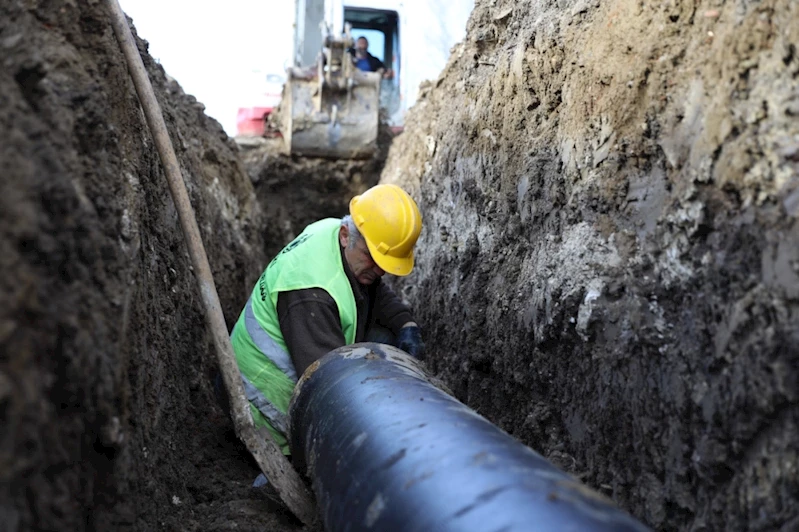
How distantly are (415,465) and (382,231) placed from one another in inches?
62.9

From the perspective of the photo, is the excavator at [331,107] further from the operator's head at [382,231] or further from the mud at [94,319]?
the mud at [94,319]

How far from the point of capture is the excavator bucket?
7.41m

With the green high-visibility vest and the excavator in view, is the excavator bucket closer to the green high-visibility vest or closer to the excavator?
the excavator

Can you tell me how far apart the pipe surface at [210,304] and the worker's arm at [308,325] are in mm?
259

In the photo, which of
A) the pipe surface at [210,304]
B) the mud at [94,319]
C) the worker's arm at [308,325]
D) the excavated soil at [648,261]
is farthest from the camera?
the worker's arm at [308,325]

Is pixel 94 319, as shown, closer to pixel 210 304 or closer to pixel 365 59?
pixel 210 304

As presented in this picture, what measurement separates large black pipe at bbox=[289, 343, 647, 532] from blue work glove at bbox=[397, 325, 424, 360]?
1.00 metres

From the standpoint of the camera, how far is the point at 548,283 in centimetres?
277

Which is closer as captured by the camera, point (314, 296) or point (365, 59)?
point (314, 296)

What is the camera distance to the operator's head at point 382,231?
321cm

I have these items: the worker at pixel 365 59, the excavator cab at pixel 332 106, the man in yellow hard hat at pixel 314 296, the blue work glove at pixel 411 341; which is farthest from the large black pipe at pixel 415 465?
the worker at pixel 365 59

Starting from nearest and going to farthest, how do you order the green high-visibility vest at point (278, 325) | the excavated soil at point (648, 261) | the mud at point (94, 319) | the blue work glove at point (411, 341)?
the mud at point (94, 319) → the excavated soil at point (648, 261) → the green high-visibility vest at point (278, 325) → the blue work glove at point (411, 341)

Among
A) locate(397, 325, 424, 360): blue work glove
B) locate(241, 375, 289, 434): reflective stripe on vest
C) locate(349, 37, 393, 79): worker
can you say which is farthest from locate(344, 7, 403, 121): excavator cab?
locate(241, 375, 289, 434): reflective stripe on vest

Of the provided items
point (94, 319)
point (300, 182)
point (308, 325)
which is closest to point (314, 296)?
point (308, 325)
